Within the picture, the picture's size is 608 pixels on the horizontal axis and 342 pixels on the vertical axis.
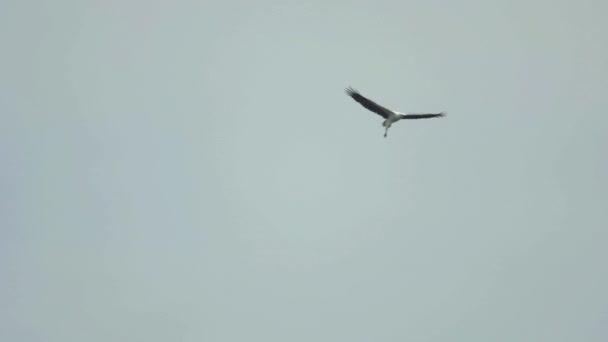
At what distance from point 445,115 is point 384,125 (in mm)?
5872

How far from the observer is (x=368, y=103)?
130 metres

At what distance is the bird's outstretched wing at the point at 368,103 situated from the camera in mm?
129125

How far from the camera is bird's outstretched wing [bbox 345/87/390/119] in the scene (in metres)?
129

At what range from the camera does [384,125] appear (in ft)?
430

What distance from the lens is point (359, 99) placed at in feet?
426

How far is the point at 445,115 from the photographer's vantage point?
131 m

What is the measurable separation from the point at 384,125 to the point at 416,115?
3.44 metres

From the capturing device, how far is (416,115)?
132000mm

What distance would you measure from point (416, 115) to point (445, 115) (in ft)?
9.79
